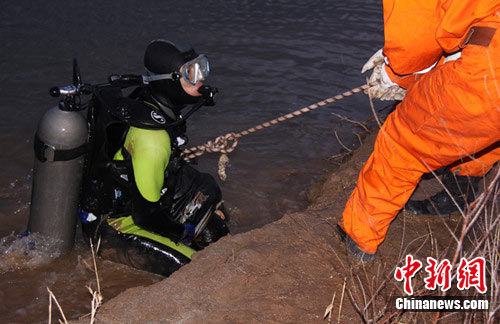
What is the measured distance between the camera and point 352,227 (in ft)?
10.2

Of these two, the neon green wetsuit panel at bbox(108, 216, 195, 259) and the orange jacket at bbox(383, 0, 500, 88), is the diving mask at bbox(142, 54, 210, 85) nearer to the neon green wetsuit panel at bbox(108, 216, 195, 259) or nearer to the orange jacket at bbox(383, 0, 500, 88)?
the neon green wetsuit panel at bbox(108, 216, 195, 259)

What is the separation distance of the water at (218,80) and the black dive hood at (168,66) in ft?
4.88

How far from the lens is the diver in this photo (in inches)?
122

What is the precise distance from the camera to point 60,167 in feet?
11.1

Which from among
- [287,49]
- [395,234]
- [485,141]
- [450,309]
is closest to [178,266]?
[395,234]

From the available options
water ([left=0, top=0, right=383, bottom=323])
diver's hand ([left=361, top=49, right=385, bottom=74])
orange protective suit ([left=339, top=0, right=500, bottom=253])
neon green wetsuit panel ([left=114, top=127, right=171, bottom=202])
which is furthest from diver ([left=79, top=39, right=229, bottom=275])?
orange protective suit ([left=339, top=0, right=500, bottom=253])

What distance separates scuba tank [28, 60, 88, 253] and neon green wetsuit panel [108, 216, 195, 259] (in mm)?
338

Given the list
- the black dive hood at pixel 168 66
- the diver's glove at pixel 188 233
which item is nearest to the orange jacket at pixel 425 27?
the black dive hood at pixel 168 66

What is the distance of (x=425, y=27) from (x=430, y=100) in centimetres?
38

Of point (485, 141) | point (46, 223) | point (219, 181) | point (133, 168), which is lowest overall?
point (219, 181)

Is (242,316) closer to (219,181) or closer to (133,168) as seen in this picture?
(133,168)

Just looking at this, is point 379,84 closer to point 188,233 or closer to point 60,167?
point 188,233

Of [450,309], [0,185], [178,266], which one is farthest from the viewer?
[0,185]

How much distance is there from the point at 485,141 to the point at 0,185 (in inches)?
181
